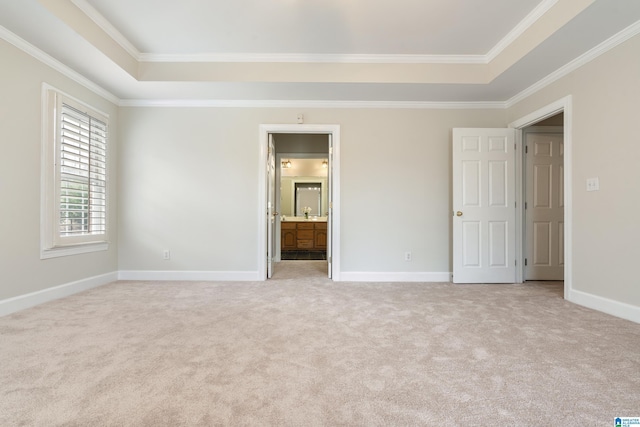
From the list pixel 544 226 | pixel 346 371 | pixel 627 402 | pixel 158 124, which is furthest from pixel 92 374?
pixel 544 226

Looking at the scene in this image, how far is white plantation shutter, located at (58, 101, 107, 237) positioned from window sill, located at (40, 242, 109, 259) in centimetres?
15

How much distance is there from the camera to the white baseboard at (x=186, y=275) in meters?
4.28

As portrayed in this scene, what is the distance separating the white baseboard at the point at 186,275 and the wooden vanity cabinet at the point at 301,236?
3.80 m

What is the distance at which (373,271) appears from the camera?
4312 millimetres

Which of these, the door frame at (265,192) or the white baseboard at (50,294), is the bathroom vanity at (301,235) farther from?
the white baseboard at (50,294)

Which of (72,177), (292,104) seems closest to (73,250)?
(72,177)

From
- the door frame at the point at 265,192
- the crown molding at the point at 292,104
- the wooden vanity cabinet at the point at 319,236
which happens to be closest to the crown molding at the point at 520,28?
the crown molding at the point at 292,104

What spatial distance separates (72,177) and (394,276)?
425 cm

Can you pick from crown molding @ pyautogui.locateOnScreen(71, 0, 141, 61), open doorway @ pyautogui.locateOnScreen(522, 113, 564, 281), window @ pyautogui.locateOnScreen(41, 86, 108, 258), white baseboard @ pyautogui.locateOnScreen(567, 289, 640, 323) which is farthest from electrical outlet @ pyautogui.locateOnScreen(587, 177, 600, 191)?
window @ pyautogui.locateOnScreen(41, 86, 108, 258)

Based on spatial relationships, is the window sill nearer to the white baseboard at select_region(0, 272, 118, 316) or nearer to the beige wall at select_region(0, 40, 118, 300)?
the beige wall at select_region(0, 40, 118, 300)

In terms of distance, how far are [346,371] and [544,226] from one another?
417cm

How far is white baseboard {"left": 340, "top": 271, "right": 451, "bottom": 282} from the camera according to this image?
4.28 metres

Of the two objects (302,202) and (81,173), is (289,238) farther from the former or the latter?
(81,173)

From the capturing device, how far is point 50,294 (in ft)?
10.5
